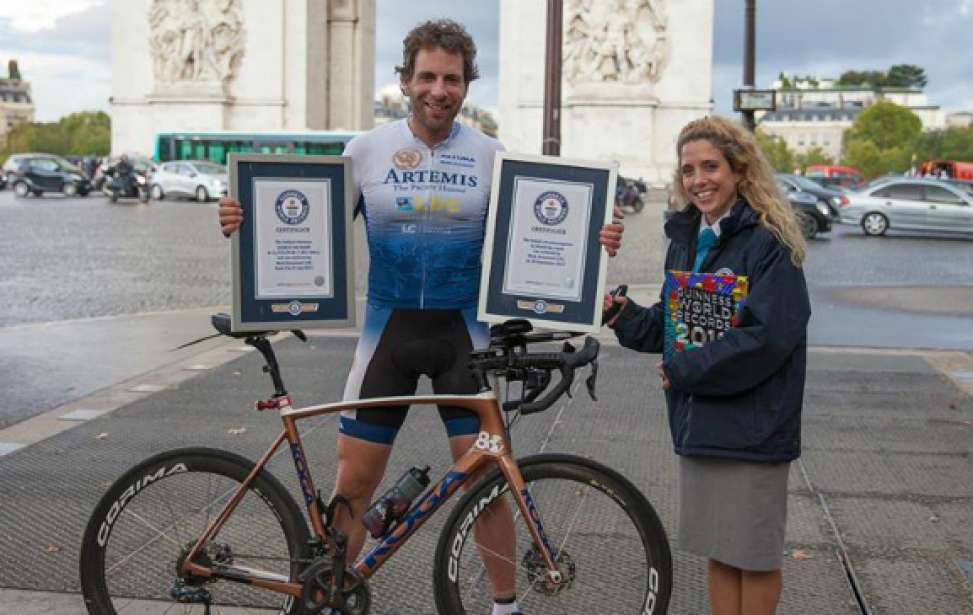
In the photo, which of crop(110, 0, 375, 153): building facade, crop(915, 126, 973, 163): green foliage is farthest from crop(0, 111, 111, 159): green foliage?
crop(110, 0, 375, 153): building facade

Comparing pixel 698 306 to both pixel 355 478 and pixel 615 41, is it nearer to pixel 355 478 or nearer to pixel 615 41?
pixel 355 478

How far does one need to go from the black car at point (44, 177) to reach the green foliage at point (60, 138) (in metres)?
92.4

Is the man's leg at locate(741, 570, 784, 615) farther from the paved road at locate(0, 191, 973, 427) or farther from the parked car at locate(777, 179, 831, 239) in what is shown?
the parked car at locate(777, 179, 831, 239)

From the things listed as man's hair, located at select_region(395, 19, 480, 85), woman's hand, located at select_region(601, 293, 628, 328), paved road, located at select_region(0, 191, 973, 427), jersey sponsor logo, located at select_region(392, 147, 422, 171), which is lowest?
paved road, located at select_region(0, 191, 973, 427)

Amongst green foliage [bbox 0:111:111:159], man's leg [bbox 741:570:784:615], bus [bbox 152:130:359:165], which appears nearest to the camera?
man's leg [bbox 741:570:784:615]

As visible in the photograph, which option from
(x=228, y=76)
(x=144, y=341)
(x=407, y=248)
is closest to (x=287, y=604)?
(x=407, y=248)

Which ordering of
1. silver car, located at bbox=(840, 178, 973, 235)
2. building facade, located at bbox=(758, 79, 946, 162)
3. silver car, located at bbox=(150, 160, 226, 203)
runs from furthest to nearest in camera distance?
building facade, located at bbox=(758, 79, 946, 162), silver car, located at bbox=(150, 160, 226, 203), silver car, located at bbox=(840, 178, 973, 235)

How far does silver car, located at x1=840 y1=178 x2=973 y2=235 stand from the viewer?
24.8 meters

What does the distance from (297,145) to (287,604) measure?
1424 inches

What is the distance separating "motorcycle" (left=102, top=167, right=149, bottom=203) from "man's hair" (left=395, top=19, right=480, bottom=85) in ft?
109

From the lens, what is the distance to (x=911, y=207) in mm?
25375

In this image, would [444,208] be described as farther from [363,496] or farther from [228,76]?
[228,76]

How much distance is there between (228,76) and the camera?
41156 mm

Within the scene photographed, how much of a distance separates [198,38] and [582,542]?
3930 cm
